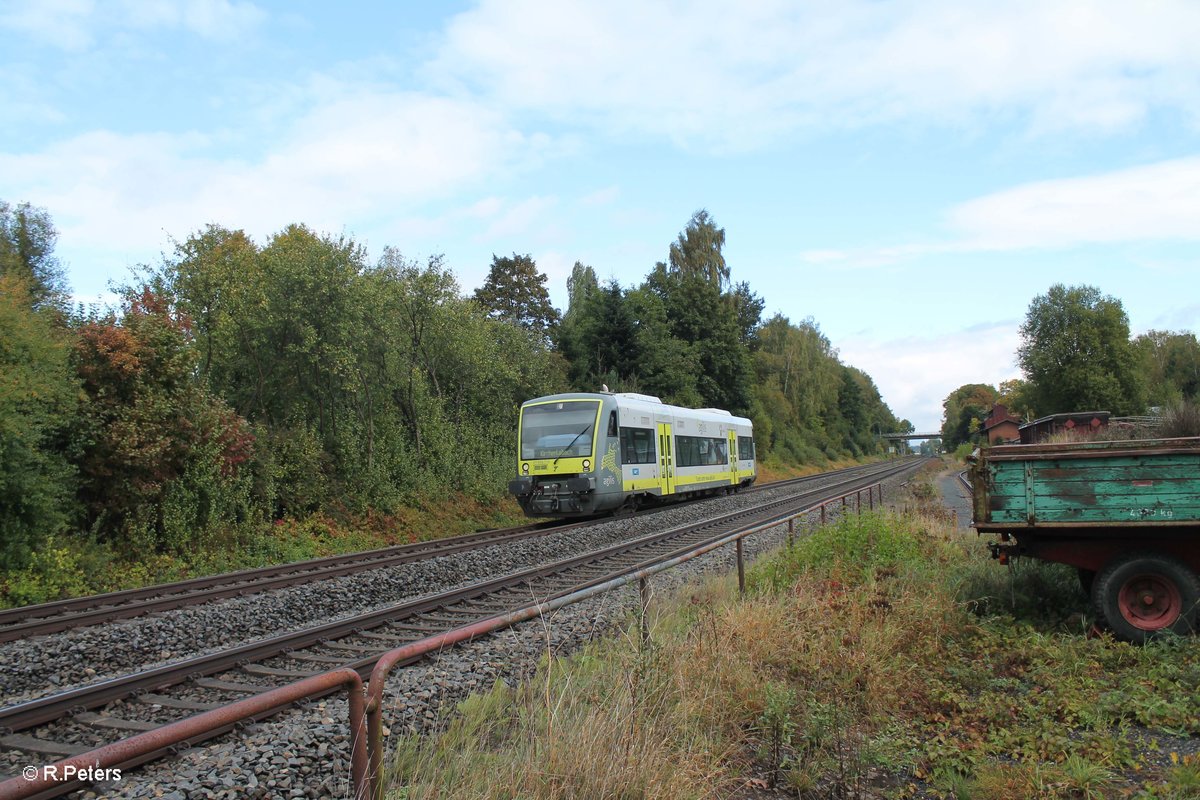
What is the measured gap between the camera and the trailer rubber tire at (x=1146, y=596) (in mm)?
7367

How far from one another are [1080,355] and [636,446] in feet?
183

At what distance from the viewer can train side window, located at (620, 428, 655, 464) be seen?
21141 mm

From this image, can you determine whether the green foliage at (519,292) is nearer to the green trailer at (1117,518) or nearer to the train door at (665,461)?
the train door at (665,461)

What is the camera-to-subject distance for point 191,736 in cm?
242

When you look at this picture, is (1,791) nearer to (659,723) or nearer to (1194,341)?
(659,723)

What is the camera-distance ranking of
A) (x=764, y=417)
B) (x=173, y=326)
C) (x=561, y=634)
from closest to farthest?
(x=561, y=634) → (x=173, y=326) → (x=764, y=417)

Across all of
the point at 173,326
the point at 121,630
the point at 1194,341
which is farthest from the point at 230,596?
the point at 1194,341

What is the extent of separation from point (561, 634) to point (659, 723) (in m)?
3.16

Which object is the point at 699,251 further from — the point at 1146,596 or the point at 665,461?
the point at 1146,596

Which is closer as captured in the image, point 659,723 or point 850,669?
point 659,723

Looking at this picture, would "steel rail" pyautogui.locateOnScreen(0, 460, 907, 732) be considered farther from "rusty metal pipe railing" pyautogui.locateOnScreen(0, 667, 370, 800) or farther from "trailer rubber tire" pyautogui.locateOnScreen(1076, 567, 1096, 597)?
"trailer rubber tire" pyautogui.locateOnScreen(1076, 567, 1096, 597)

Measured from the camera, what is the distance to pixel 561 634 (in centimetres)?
773

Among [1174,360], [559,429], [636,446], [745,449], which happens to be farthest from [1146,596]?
[1174,360]

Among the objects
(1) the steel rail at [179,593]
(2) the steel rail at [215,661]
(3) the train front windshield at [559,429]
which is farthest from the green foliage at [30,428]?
Result: (3) the train front windshield at [559,429]
